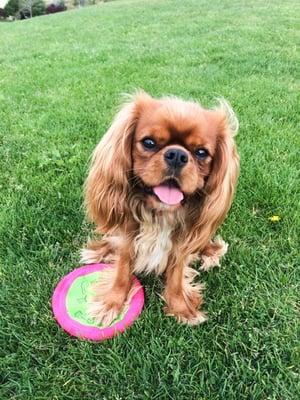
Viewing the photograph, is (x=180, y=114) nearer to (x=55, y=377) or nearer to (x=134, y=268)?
(x=134, y=268)

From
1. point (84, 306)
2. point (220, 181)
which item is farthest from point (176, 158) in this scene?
point (84, 306)

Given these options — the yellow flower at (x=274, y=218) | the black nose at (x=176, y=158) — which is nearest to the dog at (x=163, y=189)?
the black nose at (x=176, y=158)

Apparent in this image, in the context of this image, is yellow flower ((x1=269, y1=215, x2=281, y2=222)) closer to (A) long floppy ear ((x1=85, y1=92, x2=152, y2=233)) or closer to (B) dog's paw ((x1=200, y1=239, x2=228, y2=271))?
(B) dog's paw ((x1=200, y1=239, x2=228, y2=271))

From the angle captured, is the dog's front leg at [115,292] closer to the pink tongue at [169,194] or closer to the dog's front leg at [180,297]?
the dog's front leg at [180,297]

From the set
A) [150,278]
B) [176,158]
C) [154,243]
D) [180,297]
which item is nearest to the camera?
[176,158]

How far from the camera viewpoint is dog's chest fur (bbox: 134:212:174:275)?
8.94 ft

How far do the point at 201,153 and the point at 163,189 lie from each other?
28 centimetres

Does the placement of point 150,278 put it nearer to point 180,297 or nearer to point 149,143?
point 180,297

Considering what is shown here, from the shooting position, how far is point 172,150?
7.55 feet

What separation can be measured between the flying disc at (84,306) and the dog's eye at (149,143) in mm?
1033

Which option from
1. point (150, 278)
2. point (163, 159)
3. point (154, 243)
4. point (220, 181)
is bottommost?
point (150, 278)

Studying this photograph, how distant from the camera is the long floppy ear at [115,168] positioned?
253 cm

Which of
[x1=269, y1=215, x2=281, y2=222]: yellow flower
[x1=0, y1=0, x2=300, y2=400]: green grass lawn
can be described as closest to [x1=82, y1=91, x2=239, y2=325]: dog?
[x1=0, y1=0, x2=300, y2=400]: green grass lawn

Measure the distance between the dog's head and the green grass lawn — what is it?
763 mm
